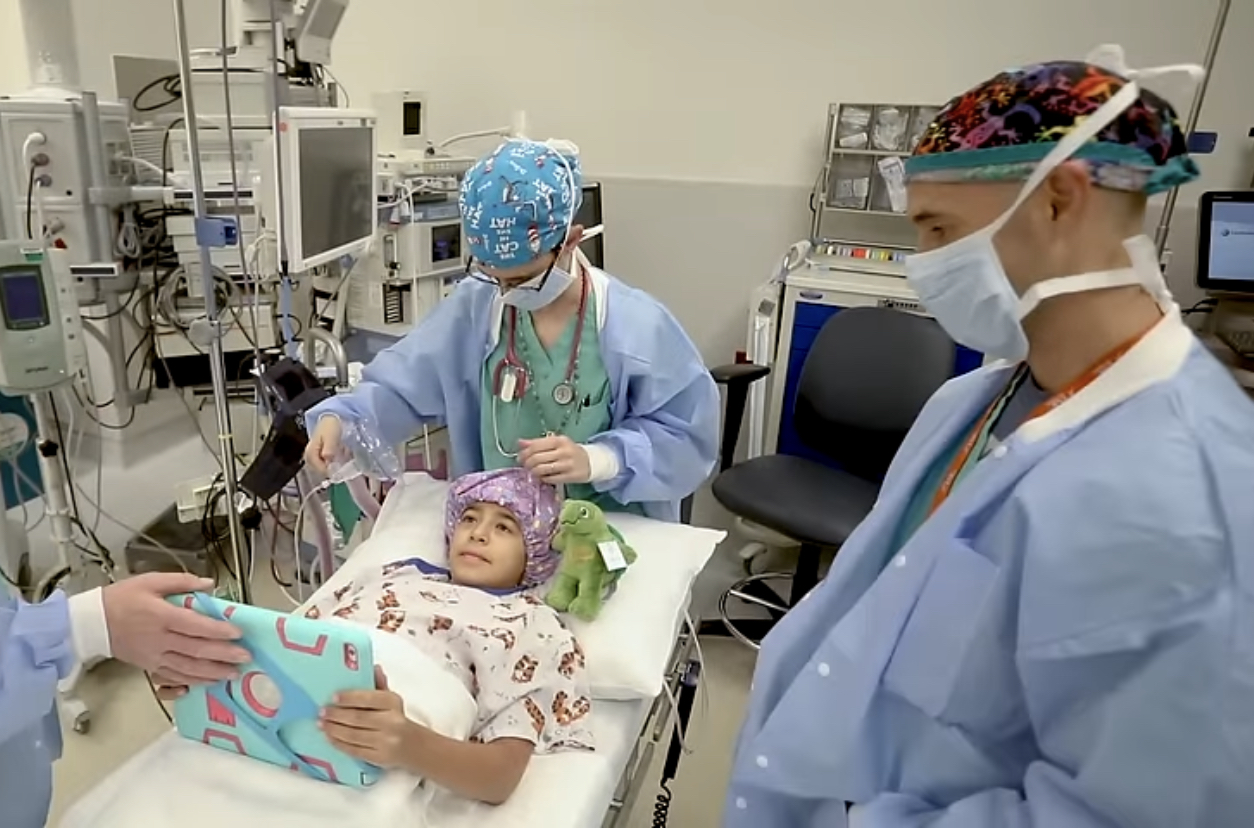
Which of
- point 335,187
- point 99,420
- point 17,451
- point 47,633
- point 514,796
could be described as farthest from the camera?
point 99,420

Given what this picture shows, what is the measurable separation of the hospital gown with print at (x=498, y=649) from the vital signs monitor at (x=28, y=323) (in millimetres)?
1100

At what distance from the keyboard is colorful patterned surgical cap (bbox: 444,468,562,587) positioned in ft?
7.75

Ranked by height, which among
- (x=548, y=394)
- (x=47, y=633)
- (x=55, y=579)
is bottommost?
(x=55, y=579)

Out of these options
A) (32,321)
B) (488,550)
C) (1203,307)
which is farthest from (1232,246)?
(32,321)

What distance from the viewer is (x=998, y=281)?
2.72 feet

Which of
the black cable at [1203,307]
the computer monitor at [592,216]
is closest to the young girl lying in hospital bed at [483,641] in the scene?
the computer monitor at [592,216]

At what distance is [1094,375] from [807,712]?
45cm

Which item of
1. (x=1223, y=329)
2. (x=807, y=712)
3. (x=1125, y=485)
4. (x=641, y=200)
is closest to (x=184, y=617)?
(x=807, y=712)

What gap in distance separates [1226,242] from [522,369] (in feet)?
7.81

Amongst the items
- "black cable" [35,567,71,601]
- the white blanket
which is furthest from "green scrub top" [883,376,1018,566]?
"black cable" [35,567,71,601]

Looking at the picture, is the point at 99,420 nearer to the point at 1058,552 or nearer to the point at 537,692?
the point at 537,692

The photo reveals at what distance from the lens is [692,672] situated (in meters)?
1.78

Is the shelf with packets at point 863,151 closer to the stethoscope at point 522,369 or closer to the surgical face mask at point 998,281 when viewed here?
the stethoscope at point 522,369

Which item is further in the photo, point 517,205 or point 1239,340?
point 1239,340
